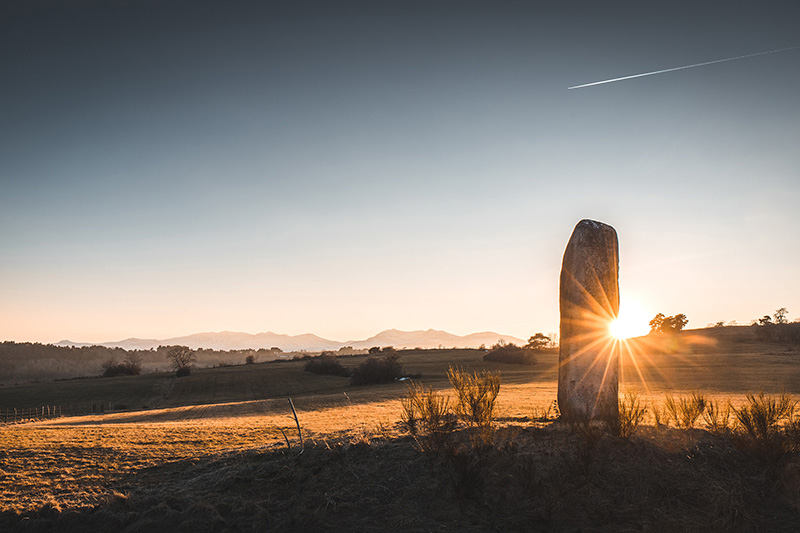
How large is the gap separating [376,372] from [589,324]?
43130mm

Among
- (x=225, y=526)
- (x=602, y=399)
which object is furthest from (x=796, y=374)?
(x=225, y=526)

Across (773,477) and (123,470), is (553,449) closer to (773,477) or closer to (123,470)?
(773,477)

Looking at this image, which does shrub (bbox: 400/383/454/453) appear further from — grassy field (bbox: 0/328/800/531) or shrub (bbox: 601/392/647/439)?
shrub (bbox: 601/392/647/439)

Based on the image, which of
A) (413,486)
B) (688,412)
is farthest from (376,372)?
(413,486)

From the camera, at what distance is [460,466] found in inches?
286

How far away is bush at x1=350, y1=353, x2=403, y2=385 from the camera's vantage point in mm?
50344

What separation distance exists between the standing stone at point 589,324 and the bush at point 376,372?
136 feet

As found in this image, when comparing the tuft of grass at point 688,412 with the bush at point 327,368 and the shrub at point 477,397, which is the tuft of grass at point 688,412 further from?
the bush at point 327,368

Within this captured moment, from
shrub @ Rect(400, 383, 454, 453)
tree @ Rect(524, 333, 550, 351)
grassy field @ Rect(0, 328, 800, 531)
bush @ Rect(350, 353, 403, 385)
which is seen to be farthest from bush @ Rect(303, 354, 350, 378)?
shrub @ Rect(400, 383, 454, 453)

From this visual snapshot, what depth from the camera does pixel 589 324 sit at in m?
10.5

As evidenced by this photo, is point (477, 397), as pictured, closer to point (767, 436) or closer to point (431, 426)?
point (431, 426)

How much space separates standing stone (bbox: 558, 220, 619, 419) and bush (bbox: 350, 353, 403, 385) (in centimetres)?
4155

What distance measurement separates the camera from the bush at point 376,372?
50.3 meters

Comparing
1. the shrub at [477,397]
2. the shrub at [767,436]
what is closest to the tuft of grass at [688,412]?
the shrub at [767,436]
